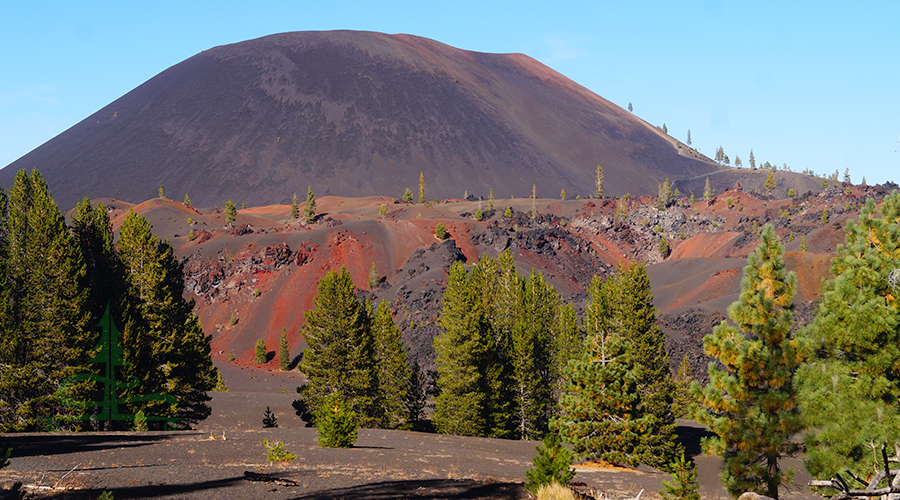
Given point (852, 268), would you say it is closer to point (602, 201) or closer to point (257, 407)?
point (257, 407)

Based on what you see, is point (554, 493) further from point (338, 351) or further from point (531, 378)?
point (531, 378)

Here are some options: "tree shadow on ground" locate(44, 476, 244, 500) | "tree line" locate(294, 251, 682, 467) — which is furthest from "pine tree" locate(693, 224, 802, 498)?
"tree line" locate(294, 251, 682, 467)

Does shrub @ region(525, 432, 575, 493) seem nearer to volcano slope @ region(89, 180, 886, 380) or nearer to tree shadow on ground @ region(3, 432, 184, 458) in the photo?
tree shadow on ground @ region(3, 432, 184, 458)

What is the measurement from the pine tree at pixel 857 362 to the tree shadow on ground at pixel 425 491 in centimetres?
894

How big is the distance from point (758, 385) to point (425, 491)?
43.4 ft

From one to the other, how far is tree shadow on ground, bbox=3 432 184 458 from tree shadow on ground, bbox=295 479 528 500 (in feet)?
30.2

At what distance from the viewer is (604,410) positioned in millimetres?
28406

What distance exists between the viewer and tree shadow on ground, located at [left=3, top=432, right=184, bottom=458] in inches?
722

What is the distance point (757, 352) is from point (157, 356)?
28.5 metres

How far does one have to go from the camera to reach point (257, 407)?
55750mm

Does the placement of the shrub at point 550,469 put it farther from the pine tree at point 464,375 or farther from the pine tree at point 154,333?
the pine tree at point 464,375

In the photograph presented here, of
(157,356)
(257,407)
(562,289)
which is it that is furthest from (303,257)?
(157,356)

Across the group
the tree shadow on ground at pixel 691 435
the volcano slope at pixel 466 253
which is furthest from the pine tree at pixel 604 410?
the volcano slope at pixel 466 253

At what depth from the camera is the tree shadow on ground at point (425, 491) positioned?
13094 millimetres
